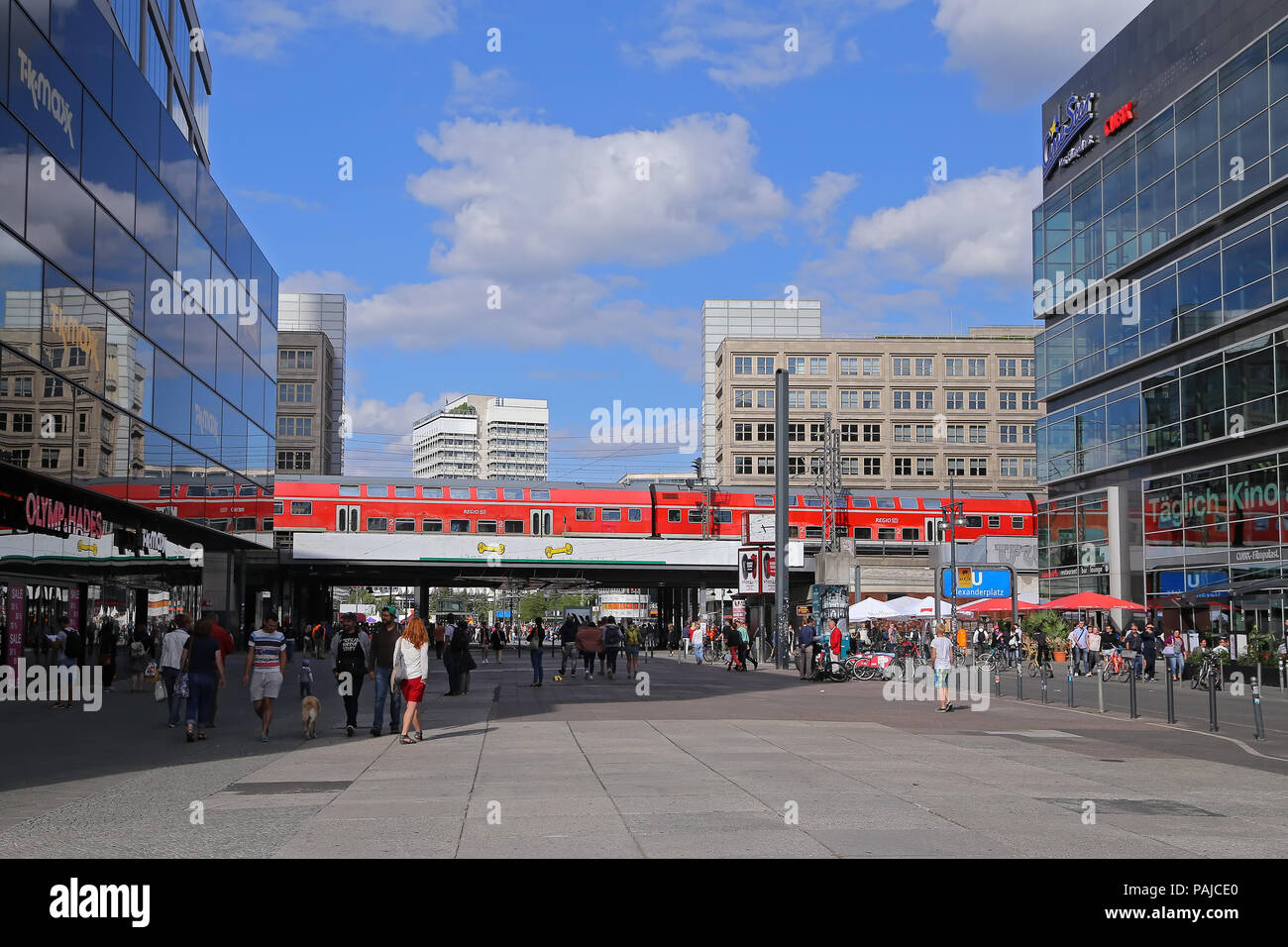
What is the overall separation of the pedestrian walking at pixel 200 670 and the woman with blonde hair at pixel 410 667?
2029 millimetres

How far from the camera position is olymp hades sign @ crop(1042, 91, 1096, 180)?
51.6 m

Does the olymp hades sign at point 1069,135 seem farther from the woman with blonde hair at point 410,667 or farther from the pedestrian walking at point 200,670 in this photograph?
the pedestrian walking at point 200,670

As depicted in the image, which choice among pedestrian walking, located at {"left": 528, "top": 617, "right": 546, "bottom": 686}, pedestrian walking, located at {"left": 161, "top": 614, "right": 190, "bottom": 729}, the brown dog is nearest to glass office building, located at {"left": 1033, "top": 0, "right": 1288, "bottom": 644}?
pedestrian walking, located at {"left": 528, "top": 617, "right": 546, "bottom": 686}

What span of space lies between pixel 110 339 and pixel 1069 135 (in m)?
40.3

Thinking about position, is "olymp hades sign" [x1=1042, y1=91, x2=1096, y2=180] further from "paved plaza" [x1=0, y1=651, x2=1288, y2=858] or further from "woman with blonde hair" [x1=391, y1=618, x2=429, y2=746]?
"woman with blonde hair" [x1=391, y1=618, x2=429, y2=746]

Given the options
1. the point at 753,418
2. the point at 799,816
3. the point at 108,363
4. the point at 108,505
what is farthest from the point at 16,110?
the point at 753,418

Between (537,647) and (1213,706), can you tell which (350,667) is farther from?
(1213,706)

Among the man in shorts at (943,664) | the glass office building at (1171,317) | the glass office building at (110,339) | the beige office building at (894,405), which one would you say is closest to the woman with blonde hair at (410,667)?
the glass office building at (110,339)

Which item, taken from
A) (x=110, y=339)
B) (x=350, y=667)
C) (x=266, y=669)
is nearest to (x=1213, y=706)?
(x=350, y=667)

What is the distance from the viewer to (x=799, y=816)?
10883mm

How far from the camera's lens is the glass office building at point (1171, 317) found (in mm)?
39500

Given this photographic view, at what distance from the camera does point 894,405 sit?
118812 millimetres
